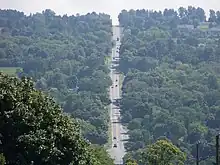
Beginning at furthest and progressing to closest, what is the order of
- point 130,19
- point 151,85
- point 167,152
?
point 130,19 → point 151,85 → point 167,152

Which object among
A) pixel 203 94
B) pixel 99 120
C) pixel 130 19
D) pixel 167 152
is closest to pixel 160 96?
pixel 203 94

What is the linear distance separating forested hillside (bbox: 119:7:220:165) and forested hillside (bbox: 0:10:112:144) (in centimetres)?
431

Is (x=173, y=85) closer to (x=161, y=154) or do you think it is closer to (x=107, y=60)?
(x=107, y=60)

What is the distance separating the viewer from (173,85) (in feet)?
334

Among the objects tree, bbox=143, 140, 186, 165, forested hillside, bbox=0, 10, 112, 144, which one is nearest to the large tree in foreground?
tree, bbox=143, 140, 186, 165

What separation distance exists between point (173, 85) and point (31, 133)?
3349 inches

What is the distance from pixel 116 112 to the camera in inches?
3794

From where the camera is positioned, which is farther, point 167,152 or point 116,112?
point 116,112

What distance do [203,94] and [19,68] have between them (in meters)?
43.8

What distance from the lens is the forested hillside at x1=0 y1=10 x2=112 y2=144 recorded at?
91750 millimetres

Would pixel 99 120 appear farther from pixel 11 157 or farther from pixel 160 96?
pixel 11 157

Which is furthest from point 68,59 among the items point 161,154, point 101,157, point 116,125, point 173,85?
point 161,154

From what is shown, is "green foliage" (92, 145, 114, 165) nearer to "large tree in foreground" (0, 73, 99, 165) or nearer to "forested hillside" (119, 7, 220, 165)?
"large tree in foreground" (0, 73, 99, 165)

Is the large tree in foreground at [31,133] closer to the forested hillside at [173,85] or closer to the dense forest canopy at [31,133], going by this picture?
the dense forest canopy at [31,133]
